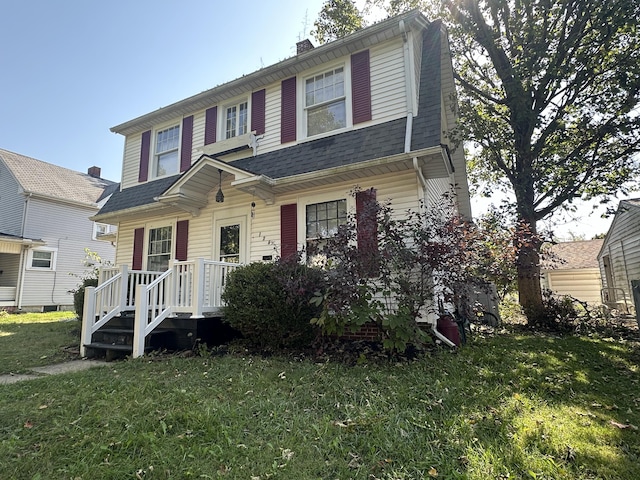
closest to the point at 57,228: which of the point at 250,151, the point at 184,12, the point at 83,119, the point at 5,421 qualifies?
the point at 83,119

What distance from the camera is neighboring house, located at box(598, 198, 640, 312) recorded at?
37.0 ft

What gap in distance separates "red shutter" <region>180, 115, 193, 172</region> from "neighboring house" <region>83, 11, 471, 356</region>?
38mm

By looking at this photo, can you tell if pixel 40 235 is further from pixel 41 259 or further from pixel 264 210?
pixel 264 210

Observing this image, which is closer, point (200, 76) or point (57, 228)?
point (200, 76)

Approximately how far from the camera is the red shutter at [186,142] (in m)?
9.73

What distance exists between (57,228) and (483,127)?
1936 centimetres

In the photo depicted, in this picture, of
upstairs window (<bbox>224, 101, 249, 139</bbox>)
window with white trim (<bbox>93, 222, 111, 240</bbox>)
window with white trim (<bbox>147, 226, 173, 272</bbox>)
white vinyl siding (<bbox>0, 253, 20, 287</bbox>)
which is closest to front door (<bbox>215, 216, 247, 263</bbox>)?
window with white trim (<bbox>147, 226, 173, 272</bbox>)

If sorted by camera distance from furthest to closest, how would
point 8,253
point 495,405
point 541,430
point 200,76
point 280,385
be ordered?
point 8,253, point 200,76, point 280,385, point 495,405, point 541,430

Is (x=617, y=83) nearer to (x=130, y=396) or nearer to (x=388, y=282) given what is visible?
(x=388, y=282)

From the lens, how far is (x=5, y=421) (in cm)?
307

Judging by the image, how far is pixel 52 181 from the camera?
18.3m

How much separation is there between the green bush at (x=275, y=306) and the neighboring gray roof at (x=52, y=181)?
1641 centimetres

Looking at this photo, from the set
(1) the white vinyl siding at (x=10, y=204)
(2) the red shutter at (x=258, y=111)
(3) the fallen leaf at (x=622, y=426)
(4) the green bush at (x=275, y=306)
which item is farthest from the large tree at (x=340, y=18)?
(1) the white vinyl siding at (x=10, y=204)

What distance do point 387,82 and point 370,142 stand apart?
1.47 m
